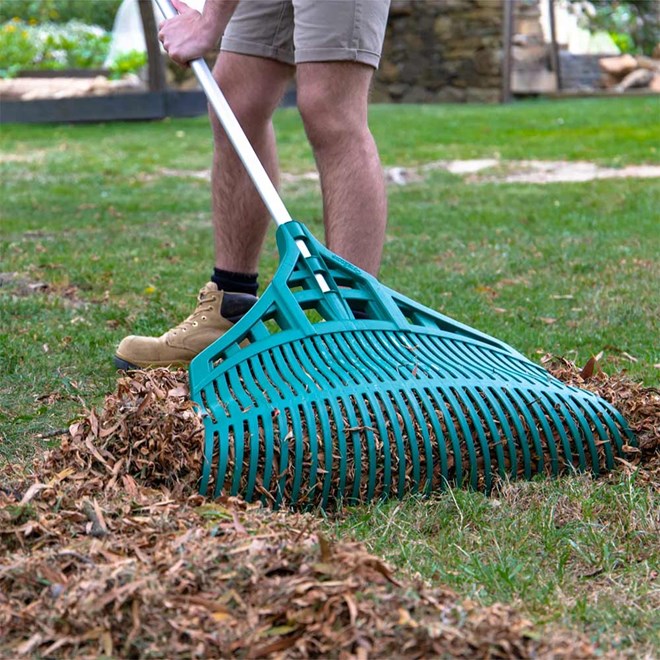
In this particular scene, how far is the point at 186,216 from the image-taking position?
659 cm

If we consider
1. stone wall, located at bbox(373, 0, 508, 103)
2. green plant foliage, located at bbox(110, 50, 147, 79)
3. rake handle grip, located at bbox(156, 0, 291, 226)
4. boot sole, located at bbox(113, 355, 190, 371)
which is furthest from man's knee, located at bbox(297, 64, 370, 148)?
green plant foliage, located at bbox(110, 50, 147, 79)

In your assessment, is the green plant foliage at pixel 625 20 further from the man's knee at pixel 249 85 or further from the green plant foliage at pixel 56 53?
the man's knee at pixel 249 85

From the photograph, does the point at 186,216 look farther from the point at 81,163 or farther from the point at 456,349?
the point at 456,349

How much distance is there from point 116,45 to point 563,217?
50.0 feet

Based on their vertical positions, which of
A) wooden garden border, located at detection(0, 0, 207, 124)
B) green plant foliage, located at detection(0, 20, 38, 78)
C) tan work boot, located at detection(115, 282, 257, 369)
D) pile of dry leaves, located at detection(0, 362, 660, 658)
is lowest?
wooden garden border, located at detection(0, 0, 207, 124)

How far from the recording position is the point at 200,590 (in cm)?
163

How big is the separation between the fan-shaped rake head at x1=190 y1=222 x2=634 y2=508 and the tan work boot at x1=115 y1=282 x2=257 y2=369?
708 millimetres

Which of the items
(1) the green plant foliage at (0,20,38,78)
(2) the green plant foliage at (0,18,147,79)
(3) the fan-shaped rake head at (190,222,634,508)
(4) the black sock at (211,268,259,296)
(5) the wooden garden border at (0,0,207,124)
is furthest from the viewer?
(1) the green plant foliage at (0,20,38,78)

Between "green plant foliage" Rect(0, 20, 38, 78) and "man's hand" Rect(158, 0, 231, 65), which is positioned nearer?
"man's hand" Rect(158, 0, 231, 65)

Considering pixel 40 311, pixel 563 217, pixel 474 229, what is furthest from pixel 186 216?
pixel 40 311

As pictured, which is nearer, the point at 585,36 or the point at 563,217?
the point at 563,217

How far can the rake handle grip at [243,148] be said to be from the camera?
2.72m

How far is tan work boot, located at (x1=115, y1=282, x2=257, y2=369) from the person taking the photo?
10.3ft

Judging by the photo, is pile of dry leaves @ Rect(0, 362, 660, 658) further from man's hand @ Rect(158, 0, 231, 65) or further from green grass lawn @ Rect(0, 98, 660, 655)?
man's hand @ Rect(158, 0, 231, 65)
